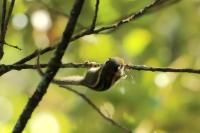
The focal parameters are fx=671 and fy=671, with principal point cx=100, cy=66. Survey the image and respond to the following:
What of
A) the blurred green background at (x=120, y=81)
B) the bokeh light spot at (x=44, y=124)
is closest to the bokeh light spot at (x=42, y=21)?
the blurred green background at (x=120, y=81)

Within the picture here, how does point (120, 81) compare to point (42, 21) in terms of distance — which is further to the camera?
point (42, 21)

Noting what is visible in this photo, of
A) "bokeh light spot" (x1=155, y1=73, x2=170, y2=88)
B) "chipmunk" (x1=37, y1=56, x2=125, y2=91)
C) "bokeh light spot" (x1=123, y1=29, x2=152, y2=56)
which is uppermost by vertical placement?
"chipmunk" (x1=37, y1=56, x2=125, y2=91)

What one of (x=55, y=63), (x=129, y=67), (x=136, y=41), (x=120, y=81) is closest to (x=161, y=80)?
(x=136, y=41)

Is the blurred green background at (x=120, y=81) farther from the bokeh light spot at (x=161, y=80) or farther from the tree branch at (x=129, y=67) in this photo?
the tree branch at (x=129, y=67)

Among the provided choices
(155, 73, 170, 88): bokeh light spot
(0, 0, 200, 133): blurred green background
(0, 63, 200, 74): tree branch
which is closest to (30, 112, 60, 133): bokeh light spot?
(0, 0, 200, 133): blurred green background

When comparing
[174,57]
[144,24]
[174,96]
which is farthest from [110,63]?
[174,57]

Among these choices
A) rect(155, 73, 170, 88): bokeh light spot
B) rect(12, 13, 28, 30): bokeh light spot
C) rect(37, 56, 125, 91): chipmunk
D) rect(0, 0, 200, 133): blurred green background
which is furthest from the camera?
rect(12, 13, 28, 30): bokeh light spot

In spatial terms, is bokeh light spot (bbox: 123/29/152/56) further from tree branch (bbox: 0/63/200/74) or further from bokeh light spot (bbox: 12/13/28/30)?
tree branch (bbox: 0/63/200/74)

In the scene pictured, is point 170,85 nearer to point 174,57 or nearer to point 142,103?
point 142,103

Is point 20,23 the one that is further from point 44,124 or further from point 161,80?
point 161,80
